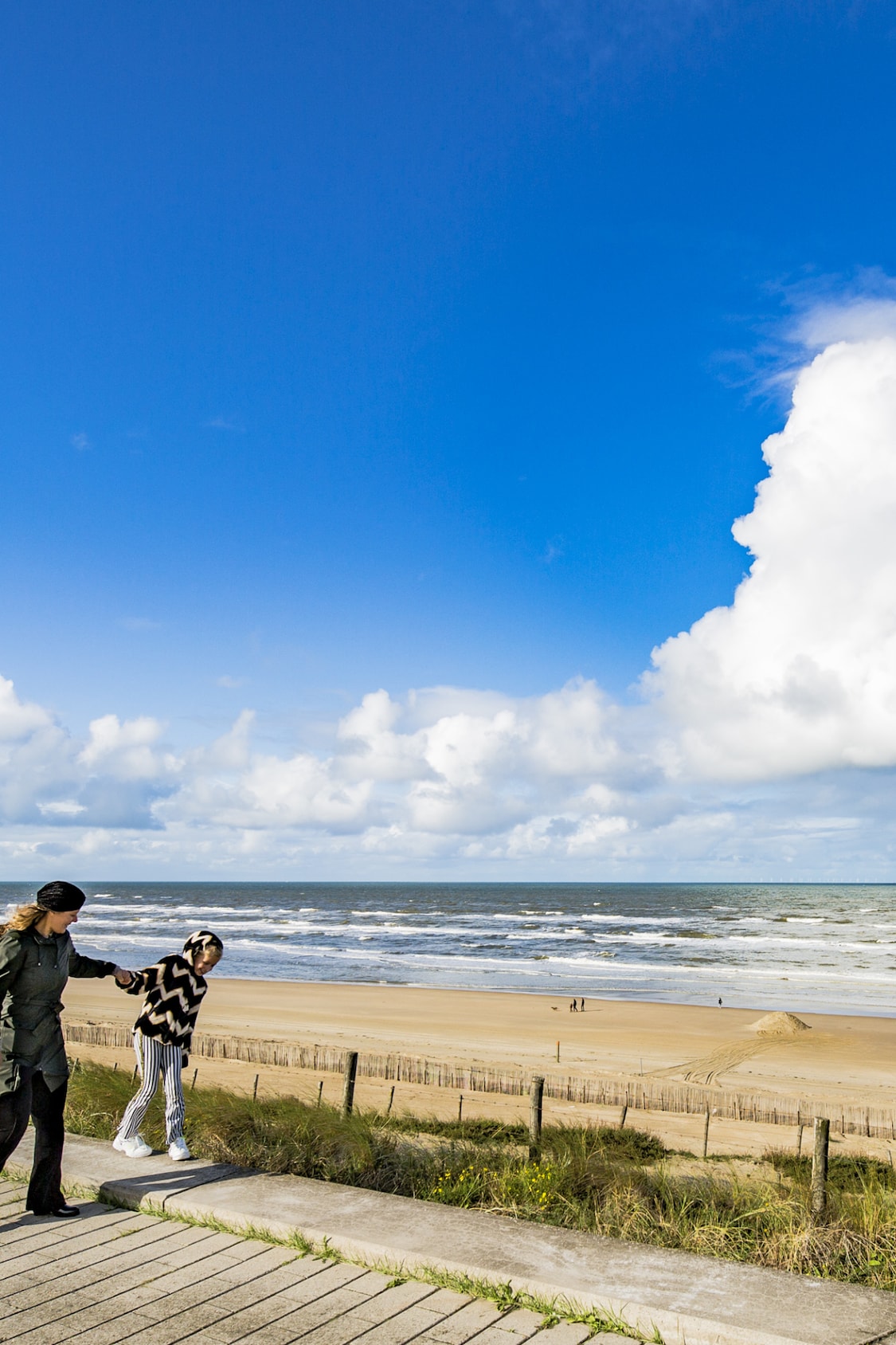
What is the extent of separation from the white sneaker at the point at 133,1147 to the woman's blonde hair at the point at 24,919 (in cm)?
168

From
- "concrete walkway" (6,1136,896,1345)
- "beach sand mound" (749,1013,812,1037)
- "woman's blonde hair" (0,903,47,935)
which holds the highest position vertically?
"woman's blonde hair" (0,903,47,935)

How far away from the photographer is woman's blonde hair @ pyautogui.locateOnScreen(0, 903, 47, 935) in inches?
187

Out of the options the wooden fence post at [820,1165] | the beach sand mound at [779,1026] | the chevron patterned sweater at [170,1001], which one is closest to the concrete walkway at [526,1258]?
the chevron patterned sweater at [170,1001]

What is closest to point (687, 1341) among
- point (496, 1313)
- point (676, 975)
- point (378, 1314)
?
point (496, 1313)

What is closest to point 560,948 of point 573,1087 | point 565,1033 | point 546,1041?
point 565,1033

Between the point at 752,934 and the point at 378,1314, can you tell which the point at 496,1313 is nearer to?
the point at 378,1314

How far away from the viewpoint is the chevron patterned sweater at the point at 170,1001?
5699 millimetres

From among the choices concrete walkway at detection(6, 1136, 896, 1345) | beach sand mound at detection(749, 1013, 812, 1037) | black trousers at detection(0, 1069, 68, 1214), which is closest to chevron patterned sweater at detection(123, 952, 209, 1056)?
concrete walkway at detection(6, 1136, 896, 1345)

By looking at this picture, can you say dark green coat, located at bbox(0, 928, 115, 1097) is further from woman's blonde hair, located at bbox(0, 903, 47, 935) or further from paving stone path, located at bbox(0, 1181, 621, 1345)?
paving stone path, located at bbox(0, 1181, 621, 1345)

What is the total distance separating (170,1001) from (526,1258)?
273 centimetres

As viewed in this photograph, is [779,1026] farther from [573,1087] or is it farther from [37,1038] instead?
[37,1038]

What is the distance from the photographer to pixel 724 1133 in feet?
37.9

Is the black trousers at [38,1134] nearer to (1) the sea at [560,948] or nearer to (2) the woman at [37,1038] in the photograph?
(2) the woman at [37,1038]

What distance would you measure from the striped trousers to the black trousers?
845 mm
